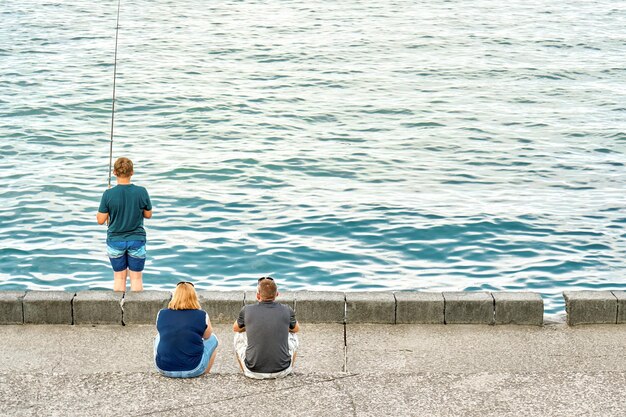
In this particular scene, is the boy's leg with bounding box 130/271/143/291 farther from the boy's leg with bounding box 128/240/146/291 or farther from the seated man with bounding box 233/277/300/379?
the seated man with bounding box 233/277/300/379

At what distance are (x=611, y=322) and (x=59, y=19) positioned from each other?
111 ft

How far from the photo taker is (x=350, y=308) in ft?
30.6

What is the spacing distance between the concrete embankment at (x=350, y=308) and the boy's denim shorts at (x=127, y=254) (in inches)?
32.5

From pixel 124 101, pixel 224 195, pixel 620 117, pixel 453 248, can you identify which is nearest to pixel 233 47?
pixel 124 101

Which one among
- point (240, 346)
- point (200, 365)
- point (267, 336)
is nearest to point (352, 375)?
point (267, 336)

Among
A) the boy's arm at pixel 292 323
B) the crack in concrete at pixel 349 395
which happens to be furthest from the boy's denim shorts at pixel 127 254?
the crack in concrete at pixel 349 395

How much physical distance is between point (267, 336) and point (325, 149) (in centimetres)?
1410

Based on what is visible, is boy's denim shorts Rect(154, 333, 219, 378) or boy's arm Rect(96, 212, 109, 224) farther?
boy's arm Rect(96, 212, 109, 224)

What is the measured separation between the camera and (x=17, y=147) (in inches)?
857

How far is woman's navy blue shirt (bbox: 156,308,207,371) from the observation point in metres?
8.09

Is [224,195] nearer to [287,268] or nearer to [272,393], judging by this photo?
[287,268]

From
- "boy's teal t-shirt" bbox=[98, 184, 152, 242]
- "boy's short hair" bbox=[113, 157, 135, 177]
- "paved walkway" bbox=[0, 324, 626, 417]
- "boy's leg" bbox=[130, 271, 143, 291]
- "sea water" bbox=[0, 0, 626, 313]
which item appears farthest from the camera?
"sea water" bbox=[0, 0, 626, 313]

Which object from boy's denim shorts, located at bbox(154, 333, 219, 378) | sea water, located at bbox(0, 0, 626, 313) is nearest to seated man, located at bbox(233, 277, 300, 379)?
boy's denim shorts, located at bbox(154, 333, 219, 378)

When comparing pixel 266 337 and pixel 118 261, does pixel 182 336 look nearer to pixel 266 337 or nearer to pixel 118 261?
pixel 266 337
